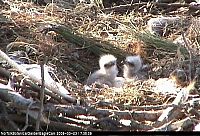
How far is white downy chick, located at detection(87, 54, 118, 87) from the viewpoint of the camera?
442 centimetres

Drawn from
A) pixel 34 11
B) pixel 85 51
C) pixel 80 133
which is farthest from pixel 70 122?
pixel 34 11

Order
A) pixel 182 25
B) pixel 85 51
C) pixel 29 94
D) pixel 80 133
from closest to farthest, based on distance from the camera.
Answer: pixel 80 133, pixel 29 94, pixel 85 51, pixel 182 25

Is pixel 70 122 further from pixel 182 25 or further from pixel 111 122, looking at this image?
pixel 182 25

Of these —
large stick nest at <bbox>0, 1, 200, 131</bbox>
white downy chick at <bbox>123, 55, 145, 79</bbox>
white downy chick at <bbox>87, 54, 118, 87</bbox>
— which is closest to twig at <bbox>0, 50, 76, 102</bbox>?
large stick nest at <bbox>0, 1, 200, 131</bbox>

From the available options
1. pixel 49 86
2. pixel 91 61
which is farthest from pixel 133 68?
pixel 49 86

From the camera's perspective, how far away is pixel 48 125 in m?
3.13

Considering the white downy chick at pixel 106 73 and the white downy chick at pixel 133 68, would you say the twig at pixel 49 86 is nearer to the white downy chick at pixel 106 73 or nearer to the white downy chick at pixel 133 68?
the white downy chick at pixel 106 73

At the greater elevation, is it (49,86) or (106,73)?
(49,86)

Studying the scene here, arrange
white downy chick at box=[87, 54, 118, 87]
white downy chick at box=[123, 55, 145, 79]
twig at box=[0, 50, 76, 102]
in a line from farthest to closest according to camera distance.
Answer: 1. white downy chick at box=[123, 55, 145, 79]
2. white downy chick at box=[87, 54, 118, 87]
3. twig at box=[0, 50, 76, 102]

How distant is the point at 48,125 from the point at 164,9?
301cm

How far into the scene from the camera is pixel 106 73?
4465mm

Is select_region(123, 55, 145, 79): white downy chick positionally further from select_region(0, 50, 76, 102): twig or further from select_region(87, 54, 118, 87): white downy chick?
select_region(0, 50, 76, 102): twig

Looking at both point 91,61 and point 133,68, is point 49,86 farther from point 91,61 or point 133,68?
point 91,61

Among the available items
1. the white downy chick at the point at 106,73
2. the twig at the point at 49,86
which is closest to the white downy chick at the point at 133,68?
the white downy chick at the point at 106,73
